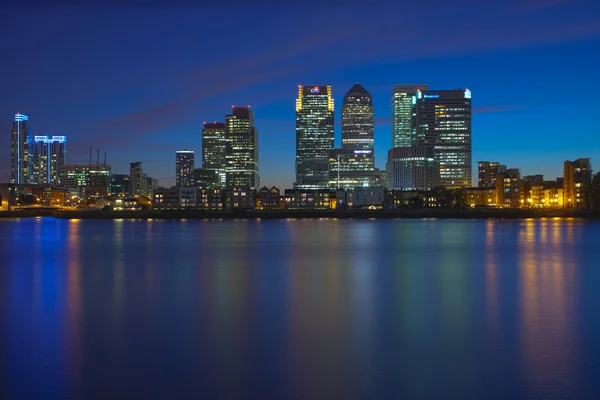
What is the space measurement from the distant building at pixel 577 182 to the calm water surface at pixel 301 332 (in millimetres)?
126038

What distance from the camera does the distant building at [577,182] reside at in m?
147

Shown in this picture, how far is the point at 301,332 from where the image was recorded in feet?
53.0

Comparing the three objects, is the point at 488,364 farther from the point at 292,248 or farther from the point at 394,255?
the point at 292,248

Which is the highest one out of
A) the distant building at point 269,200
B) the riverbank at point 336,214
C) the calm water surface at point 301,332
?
the distant building at point 269,200

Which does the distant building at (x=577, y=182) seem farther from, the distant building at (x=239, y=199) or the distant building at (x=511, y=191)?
the distant building at (x=239, y=199)

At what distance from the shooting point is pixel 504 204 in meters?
174

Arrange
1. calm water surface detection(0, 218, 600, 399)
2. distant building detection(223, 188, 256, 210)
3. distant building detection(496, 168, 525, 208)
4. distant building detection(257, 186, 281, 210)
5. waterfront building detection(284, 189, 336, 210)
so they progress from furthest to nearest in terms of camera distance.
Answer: waterfront building detection(284, 189, 336, 210) → distant building detection(496, 168, 525, 208) → distant building detection(223, 188, 256, 210) → distant building detection(257, 186, 281, 210) → calm water surface detection(0, 218, 600, 399)

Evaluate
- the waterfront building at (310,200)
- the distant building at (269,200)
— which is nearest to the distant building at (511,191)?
the waterfront building at (310,200)

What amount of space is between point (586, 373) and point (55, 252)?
42.4m

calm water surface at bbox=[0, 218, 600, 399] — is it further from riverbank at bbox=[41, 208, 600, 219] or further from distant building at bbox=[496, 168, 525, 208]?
distant building at bbox=[496, 168, 525, 208]

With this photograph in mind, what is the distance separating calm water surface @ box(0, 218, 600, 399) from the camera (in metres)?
11.3

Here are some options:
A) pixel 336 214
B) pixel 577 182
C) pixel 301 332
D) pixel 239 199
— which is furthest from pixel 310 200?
pixel 301 332

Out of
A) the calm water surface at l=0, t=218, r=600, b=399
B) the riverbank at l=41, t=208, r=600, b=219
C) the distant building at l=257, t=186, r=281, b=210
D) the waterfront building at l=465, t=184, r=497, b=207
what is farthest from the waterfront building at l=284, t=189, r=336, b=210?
the calm water surface at l=0, t=218, r=600, b=399

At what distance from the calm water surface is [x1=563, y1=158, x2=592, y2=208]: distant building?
12604 centimetres
